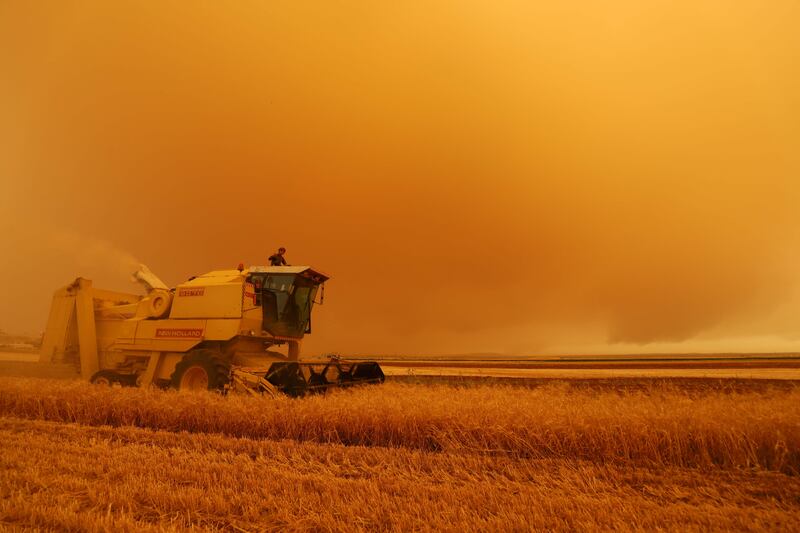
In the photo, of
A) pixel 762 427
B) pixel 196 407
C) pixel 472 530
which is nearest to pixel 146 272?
pixel 196 407

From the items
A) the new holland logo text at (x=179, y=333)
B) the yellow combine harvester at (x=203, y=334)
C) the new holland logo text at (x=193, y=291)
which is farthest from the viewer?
the new holland logo text at (x=193, y=291)

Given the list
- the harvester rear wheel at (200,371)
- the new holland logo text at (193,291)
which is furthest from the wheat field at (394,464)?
the new holland logo text at (193,291)

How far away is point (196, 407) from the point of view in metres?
7.01

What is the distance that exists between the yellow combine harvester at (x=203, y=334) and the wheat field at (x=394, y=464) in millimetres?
1790

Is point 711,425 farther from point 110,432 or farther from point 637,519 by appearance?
point 110,432

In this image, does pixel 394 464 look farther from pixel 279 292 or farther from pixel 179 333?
pixel 179 333

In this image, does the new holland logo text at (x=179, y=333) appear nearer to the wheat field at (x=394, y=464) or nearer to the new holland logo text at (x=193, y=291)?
the new holland logo text at (x=193, y=291)

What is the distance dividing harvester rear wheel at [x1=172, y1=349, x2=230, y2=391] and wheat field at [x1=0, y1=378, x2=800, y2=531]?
4.83 ft

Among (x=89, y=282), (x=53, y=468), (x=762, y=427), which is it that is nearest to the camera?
(x=53, y=468)

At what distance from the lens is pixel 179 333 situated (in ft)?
34.7

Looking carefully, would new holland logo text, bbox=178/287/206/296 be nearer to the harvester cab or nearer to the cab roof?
the cab roof

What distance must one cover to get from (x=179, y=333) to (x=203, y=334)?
868 mm

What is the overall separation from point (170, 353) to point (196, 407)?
15.0 feet

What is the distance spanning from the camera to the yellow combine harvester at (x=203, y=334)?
30.4 feet
